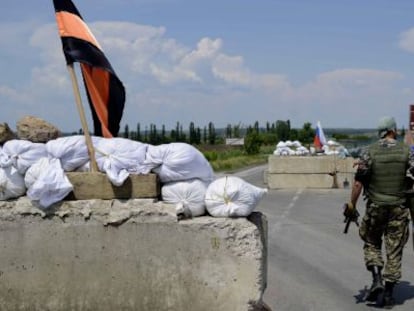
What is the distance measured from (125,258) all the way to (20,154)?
1.19 meters

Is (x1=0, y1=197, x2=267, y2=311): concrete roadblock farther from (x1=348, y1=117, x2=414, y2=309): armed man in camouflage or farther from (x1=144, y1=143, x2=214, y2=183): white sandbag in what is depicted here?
(x1=348, y1=117, x2=414, y2=309): armed man in camouflage

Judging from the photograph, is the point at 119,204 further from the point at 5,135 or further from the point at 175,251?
the point at 5,135

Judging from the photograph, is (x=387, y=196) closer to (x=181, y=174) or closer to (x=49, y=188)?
(x=181, y=174)

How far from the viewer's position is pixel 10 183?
550 centimetres

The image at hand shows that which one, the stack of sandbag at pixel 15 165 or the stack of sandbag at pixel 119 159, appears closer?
the stack of sandbag at pixel 119 159

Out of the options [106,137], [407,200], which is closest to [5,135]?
[106,137]

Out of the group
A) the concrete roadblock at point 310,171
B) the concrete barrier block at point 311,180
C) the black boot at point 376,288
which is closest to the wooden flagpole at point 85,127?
the black boot at point 376,288

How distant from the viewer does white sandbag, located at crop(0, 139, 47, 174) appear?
5504mm

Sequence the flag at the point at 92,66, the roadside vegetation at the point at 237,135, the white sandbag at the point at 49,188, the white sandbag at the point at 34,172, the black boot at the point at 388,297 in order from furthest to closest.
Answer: the roadside vegetation at the point at 237,135
the black boot at the point at 388,297
the flag at the point at 92,66
the white sandbag at the point at 34,172
the white sandbag at the point at 49,188

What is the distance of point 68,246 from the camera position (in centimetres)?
532

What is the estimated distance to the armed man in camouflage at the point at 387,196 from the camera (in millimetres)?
7266

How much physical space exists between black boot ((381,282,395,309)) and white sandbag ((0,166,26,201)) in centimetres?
395

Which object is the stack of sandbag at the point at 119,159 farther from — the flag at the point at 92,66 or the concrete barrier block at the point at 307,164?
the concrete barrier block at the point at 307,164

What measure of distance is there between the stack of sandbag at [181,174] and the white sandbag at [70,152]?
0.51 meters
